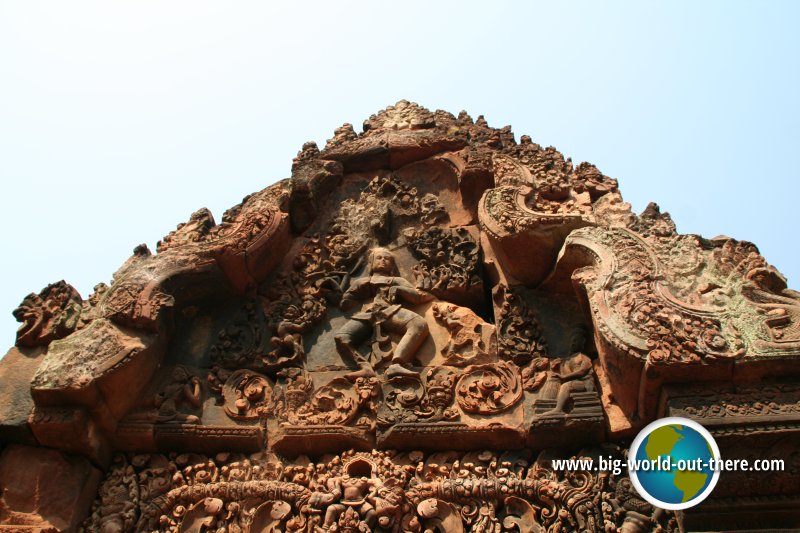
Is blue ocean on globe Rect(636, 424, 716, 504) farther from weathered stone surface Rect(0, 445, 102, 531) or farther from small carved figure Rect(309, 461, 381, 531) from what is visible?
weathered stone surface Rect(0, 445, 102, 531)

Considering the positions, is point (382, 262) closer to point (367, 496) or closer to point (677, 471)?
point (367, 496)

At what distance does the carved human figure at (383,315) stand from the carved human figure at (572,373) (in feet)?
3.82

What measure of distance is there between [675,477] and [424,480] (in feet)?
5.74

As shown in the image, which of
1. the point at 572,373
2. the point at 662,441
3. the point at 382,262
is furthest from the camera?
the point at 382,262

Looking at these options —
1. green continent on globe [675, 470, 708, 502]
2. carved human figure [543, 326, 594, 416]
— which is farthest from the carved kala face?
green continent on globe [675, 470, 708, 502]

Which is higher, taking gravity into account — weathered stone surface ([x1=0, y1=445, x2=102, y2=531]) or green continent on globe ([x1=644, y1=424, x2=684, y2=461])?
green continent on globe ([x1=644, y1=424, x2=684, y2=461])

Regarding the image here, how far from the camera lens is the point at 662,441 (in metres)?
4.67

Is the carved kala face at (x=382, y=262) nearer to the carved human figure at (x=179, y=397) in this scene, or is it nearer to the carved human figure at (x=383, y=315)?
the carved human figure at (x=383, y=315)

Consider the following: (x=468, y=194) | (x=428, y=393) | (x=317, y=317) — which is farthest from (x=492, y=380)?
(x=468, y=194)

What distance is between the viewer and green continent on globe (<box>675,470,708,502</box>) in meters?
4.36

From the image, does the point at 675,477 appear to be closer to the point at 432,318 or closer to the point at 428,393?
the point at 428,393

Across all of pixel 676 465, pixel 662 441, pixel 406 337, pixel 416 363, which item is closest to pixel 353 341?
pixel 406 337

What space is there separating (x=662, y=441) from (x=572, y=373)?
40.1 inches

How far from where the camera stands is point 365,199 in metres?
7.72
